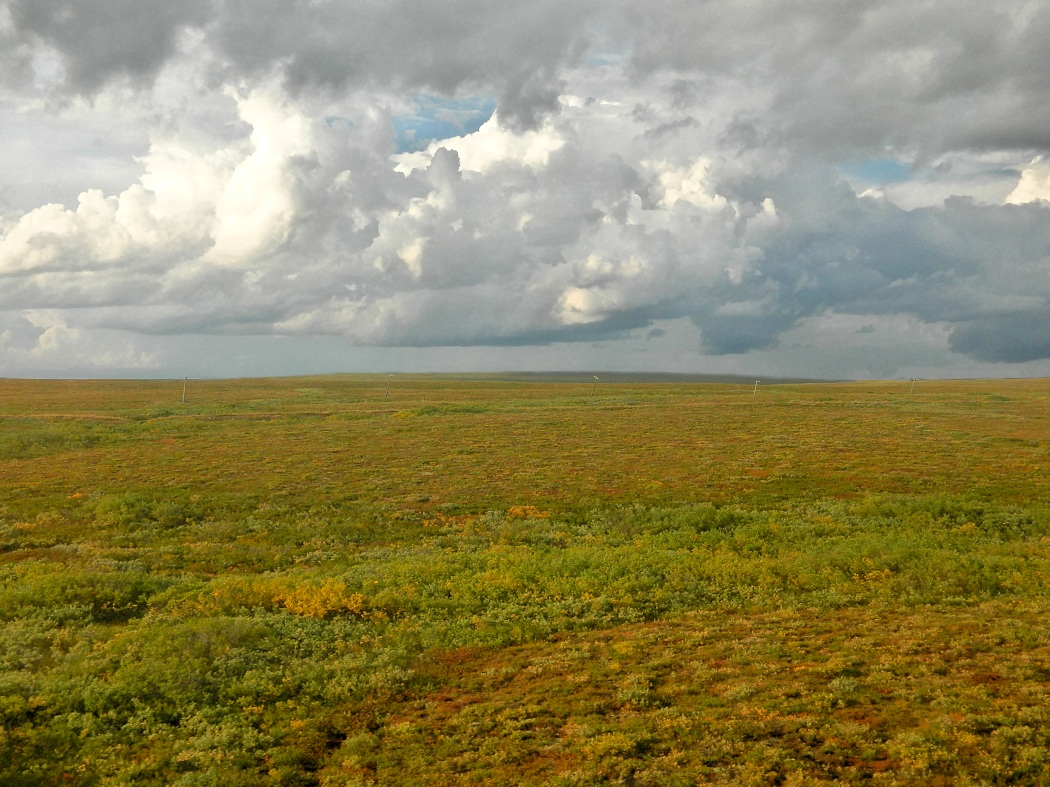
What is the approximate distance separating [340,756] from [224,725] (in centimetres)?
300

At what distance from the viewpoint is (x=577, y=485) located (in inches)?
1618

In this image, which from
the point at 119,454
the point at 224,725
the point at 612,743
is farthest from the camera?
the point at 119,454

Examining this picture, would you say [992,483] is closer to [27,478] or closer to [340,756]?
A: [340,756]

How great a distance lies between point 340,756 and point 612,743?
512 cm

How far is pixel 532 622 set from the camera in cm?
2092

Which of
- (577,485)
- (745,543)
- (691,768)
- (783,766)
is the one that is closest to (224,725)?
(691,768)

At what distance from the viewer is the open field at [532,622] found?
13.3 m

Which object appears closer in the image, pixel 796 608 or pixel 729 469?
pixel 796 608

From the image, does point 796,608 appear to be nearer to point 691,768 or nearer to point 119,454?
point 691,768

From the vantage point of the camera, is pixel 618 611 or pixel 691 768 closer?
pixel 691 768

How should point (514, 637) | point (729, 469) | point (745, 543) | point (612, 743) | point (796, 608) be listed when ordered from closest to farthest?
point (612, 743) < point (514, 637) < point (796, 608) < point (745, 543) < point (729, 469)

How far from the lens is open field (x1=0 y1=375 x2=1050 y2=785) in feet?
43.5

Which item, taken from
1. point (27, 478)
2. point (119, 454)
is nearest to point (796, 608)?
point (27, 478)

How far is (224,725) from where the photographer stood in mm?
15148
